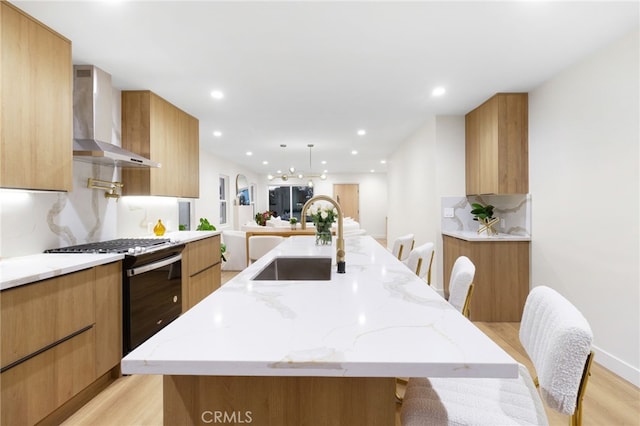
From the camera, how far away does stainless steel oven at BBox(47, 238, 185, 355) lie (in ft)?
7.48

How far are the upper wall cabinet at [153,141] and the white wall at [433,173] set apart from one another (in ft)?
10.5

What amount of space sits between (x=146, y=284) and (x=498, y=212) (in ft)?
12.8

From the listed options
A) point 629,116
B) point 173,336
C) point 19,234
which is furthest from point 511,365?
point 19,234

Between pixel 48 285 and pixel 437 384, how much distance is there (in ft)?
6.36

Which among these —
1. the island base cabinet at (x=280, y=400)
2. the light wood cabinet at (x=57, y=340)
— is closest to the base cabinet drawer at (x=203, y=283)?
the light wood cabinet at (x=57, y=340)

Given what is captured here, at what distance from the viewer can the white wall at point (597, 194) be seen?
86.4 inches

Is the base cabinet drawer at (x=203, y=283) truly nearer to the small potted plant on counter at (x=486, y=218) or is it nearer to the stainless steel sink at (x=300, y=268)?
the stainless steel sink at (x=300, y=268)

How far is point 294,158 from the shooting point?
784cm

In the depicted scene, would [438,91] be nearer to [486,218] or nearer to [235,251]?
[486,218]

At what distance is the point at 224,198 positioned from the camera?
793 cm

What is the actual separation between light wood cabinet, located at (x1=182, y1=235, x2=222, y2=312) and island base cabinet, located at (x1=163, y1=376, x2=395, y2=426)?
2.55 metres

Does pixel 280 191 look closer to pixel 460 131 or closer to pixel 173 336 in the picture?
pixel 460 131

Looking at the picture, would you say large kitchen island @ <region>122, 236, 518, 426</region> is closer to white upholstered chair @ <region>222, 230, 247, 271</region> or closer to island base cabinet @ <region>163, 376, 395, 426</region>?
island base cabinet @ <region>163, 376, 395, 426</region>

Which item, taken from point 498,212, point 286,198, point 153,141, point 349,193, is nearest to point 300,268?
point 153,141
